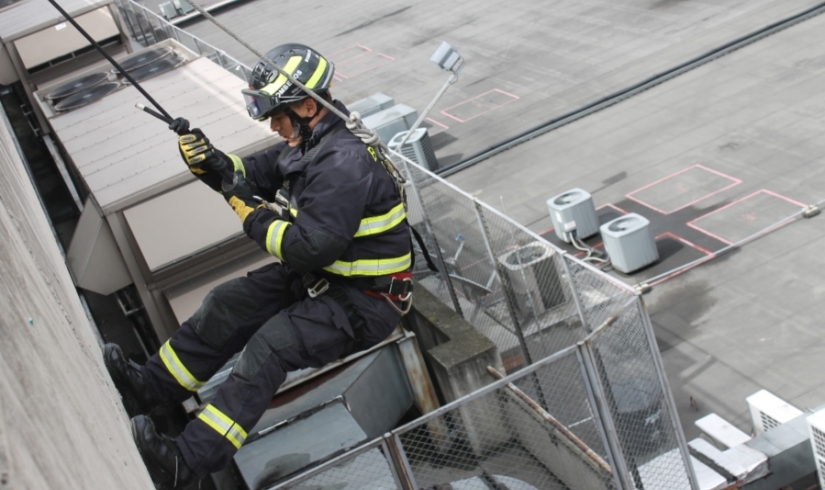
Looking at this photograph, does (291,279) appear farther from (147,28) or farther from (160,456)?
(147,28)

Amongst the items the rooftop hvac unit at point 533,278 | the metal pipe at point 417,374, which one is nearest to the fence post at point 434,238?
the rooftop hvac unit at point 533,278

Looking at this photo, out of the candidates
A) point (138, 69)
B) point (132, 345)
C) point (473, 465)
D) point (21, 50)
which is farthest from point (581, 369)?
point (21, 50)

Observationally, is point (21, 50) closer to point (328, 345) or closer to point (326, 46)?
point (328, 345)

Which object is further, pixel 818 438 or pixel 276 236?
pixel 818 438

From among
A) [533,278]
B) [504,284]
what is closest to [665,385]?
[533,278]

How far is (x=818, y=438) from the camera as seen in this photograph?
27.5 feet

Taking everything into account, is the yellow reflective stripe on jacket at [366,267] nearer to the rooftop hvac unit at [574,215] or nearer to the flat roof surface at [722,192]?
the flat roof surface at [722,192]

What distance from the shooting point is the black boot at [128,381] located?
612 cm

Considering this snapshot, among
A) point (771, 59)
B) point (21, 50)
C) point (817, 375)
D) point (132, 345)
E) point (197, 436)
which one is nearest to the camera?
point (197, 436)

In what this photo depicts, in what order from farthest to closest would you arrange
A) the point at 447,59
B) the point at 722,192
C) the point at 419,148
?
the point at 419,148 → the point at 722,192 → the point at 447,59

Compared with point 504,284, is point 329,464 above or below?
above

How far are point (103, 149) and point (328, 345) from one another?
5.32m

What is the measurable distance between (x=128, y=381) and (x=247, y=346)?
82 centimetres

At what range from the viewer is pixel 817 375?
37.1 feet
